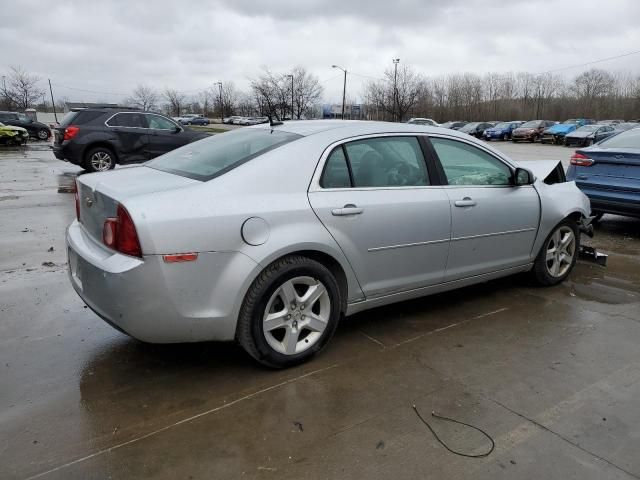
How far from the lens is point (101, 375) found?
3.15 metres

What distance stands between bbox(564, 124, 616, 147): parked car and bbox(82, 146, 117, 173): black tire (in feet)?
94.8

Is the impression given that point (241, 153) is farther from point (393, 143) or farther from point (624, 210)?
point (624, 210)

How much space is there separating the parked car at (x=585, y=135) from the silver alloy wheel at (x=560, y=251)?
3063 cm

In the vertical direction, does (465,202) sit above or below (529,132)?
above

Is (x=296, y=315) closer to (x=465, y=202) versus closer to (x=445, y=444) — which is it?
(x=445, y=444)

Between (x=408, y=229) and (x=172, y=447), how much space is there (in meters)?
2.04

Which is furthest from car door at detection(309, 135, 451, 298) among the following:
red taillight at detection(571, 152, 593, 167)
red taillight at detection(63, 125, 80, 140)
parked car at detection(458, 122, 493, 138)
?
parked car at detection(458, 122, 493, 138)

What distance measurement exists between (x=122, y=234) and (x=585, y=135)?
35.3 metres

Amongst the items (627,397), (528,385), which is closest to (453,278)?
(528,385)

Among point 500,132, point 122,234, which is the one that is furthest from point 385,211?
point 500,132

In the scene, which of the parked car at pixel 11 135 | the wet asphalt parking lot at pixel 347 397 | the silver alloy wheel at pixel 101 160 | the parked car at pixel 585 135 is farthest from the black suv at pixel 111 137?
the parked car at pixel 585 135

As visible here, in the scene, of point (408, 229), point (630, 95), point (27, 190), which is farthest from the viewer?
point (630, 95)

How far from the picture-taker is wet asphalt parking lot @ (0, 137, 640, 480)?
7.88 feet

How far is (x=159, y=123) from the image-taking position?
522 inches
